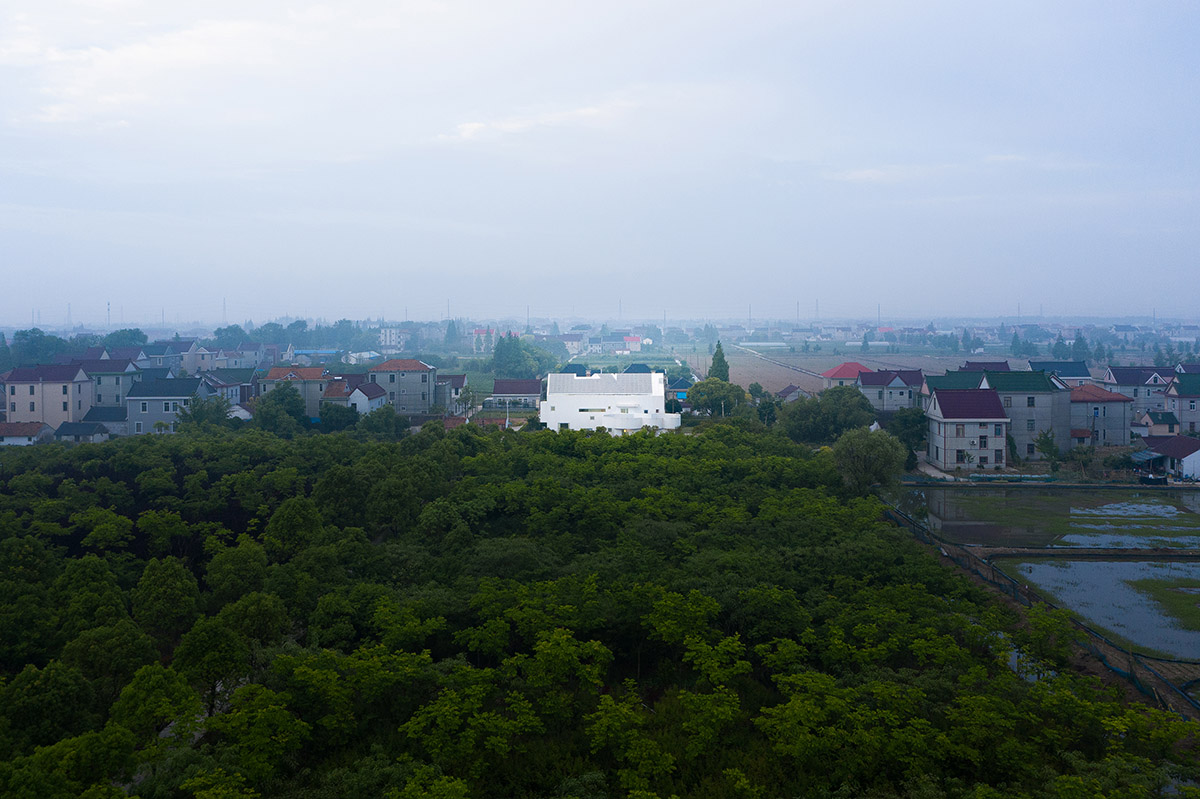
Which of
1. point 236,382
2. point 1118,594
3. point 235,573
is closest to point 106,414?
point 236,382

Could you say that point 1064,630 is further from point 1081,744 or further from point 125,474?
point 125,474

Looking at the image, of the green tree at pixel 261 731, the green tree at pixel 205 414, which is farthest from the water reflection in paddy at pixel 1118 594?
the green tree at pixel 205 414

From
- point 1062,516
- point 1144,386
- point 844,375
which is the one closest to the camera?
point 1062,516

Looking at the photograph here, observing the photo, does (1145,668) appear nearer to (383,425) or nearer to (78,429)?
(383,425)

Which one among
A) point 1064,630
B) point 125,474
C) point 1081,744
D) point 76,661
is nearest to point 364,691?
point 76,661

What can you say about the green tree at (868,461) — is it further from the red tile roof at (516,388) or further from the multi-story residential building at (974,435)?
the red tile roof at (516,388)
